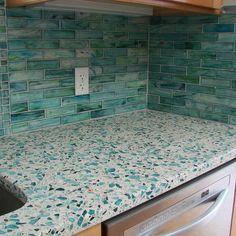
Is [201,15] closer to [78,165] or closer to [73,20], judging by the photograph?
[73,20]

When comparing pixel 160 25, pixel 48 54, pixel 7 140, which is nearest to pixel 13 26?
pixel 48 54

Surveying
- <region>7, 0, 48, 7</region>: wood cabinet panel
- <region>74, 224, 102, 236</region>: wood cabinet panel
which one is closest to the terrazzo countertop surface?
<region>74, 224, 102, 236</region>: wood cabinet panel

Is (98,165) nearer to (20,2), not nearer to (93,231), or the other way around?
(93,231)

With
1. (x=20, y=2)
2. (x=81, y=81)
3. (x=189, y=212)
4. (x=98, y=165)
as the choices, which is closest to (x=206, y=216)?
(x=189, y=212)

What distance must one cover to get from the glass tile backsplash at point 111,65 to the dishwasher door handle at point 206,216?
0.44 meters

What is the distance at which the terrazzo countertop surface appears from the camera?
65 centimetres

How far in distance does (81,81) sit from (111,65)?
17cm

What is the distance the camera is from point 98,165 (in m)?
0.88

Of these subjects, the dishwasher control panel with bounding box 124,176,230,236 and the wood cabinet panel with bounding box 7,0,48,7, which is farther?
the wood cabinet panel with bounding box 7,0,48,7

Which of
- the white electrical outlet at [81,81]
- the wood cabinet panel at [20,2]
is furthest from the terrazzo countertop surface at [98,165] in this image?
the wood cabinet panel at [20,2]

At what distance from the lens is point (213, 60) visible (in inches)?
53.6

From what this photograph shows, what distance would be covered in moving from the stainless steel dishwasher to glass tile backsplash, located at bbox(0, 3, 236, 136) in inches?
16.8

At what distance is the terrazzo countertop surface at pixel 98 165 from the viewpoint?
647mm

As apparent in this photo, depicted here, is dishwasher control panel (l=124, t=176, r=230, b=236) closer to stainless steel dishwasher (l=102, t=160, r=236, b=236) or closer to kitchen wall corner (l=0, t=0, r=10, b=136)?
stainless steel dishwasher (l=102, t=160, r=236, b=236)
